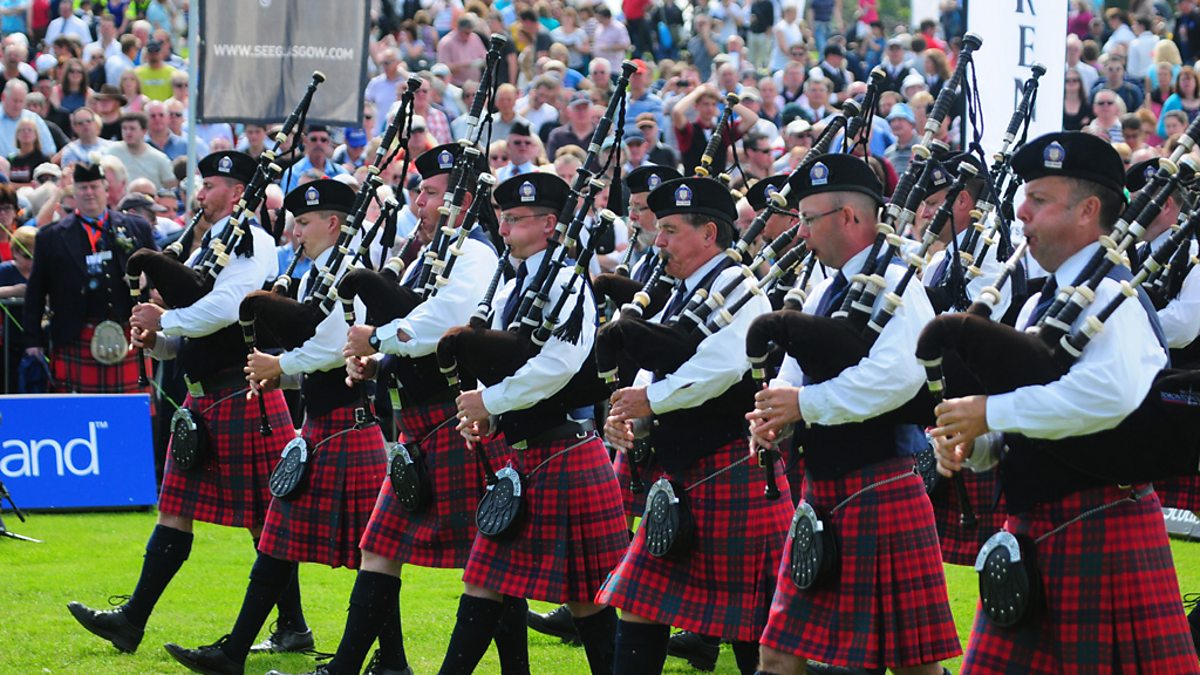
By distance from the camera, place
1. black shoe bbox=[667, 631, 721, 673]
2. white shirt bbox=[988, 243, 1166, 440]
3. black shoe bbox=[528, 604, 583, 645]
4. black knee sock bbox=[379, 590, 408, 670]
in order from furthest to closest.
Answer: black shoe bbox=[528, 604, 583, 645] → black shoe bbox=[667, 631, 721, 673] → black knee sock bbox=[379, 590, 408, 670] → white shirt bbox=[988, 243, 1166, 440]

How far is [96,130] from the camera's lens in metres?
12.0

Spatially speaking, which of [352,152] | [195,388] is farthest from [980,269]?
[352,152]

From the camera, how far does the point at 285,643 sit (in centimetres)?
636

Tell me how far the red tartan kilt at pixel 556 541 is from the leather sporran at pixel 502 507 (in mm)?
31

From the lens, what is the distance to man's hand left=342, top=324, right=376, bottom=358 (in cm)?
551

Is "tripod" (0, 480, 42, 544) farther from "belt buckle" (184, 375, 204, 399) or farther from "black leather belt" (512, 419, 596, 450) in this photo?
"black leather belt" (512, 419, 596, 450)

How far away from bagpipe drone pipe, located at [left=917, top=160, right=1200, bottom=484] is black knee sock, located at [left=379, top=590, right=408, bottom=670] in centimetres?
246

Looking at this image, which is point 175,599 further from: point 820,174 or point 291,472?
point 820,174

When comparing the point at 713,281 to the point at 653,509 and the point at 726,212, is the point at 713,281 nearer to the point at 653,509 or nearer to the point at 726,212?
the point at 726,212

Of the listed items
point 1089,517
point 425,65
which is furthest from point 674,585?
point 425,65

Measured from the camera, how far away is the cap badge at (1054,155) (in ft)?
12.3

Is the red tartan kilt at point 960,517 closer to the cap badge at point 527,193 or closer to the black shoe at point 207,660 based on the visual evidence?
the cap badge at point 527,193

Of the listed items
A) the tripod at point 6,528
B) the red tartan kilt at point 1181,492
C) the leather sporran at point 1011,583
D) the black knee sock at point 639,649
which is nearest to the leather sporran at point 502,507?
the black knee sock at point 639,649

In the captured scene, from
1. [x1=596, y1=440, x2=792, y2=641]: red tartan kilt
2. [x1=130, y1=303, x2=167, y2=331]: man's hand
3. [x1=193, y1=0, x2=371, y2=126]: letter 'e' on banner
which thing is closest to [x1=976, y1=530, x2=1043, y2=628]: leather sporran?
[x1=596, y1=440, x2=792, y2=641]: red tartan kilt
